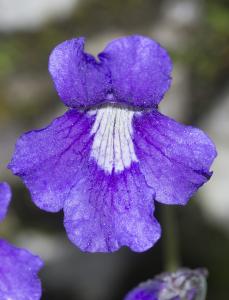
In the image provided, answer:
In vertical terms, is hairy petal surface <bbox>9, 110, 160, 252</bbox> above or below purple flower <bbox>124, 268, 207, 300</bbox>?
above

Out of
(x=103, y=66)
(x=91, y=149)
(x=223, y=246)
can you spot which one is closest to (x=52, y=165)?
(x=91, y=149)

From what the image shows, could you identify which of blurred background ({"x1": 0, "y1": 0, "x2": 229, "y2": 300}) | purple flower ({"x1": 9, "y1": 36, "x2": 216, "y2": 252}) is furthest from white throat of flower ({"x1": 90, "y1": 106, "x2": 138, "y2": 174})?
blurred background ({"x1": 0, "y1": 0, "x2": 229, "y2": 300})

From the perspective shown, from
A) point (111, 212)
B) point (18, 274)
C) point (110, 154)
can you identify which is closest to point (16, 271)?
point (18, 274)

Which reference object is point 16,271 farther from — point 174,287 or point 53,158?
point 174,287

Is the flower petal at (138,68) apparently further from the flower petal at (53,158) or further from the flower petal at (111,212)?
the flower petal at (111,212)

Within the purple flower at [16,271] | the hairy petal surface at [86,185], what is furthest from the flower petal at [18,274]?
the hairy petal surface at [86,185]

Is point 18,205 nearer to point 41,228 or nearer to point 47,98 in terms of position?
point 41,228

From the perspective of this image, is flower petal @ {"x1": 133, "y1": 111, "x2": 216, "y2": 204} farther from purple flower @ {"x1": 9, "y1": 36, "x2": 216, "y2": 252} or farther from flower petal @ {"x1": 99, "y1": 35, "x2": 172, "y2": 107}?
flower petal @ {"x1": 99, "y1": 35, "x2": 172, "y2": 107}
